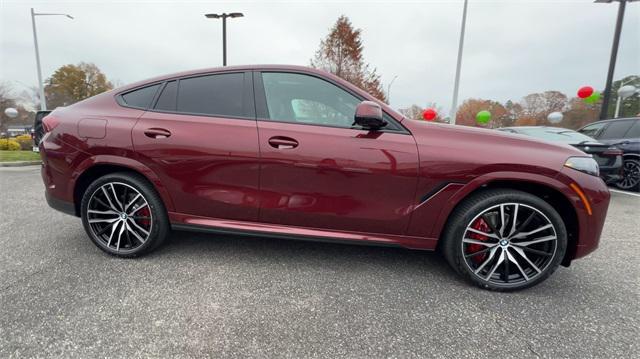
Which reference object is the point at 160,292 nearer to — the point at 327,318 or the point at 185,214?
the point at 185,214

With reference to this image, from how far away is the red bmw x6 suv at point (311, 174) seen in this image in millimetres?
2004

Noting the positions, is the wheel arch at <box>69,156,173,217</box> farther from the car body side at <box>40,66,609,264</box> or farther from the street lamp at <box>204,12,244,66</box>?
the street lamp at <box>204,12,244,66</box>

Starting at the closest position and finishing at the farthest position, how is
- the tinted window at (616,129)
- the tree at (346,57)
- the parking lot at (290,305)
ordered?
the parking lot at (290,305) < the tinted window at (616,129) < the tree at (346,57)

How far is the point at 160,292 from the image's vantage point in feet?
6.36

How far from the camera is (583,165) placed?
200 cm

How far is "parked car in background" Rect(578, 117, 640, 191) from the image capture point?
A: 5645 mm

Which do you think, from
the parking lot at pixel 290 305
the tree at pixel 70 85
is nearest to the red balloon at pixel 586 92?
the parking lot at pixel 290 305

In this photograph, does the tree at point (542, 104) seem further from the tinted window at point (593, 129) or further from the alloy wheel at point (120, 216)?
the alloy wheel at point (120, 216)

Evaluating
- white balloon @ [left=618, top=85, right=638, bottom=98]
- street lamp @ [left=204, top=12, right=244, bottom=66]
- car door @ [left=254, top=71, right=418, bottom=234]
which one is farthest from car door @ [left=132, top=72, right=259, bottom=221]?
white balloon @ [left=618, top=85, right=638, bottom=98]

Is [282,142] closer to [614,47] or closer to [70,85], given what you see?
[614,47]

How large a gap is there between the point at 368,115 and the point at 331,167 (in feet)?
1.45

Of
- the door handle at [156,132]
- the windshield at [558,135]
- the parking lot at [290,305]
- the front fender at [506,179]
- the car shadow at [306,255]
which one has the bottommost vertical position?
the parking lot at [290,305]

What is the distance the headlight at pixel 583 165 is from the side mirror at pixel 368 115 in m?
1.35

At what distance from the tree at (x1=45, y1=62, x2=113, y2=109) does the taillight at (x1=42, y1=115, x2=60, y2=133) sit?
46.6 m
